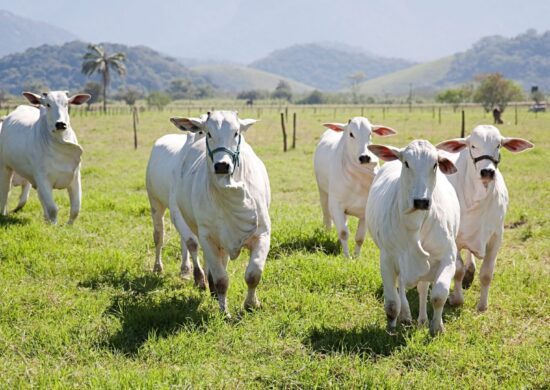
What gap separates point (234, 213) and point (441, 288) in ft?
6.55

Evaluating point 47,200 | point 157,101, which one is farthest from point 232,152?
point 157,101

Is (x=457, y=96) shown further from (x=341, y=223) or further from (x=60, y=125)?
(x=60, y=125)

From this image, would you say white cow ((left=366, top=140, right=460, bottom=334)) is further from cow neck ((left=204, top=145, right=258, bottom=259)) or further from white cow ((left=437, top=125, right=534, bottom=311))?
cow neck ((left=204, top=145, right=258, bottom=259))

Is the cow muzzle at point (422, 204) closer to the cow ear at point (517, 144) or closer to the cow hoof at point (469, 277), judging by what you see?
the cow ear at point (517, 144)

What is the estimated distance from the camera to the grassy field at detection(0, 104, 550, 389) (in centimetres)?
460

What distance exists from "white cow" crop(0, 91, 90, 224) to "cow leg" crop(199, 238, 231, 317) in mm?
4371

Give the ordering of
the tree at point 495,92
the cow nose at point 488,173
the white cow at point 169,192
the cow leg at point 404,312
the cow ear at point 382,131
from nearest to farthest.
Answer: the cow leg at point 404,312
the cow nose at point 488,173
the white cow at point 169,192
the cow ear at point 382,131
the tree at point 495,92

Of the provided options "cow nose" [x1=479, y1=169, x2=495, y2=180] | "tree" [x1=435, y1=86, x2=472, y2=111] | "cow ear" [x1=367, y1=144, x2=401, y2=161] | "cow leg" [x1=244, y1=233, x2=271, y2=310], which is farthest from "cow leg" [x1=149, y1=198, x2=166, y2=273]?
"tree" [x1=435, y1=86, x2=472, y2=111]

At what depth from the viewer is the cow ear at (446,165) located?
5.29 meters

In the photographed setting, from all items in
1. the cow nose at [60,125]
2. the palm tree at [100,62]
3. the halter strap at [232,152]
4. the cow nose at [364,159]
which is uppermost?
the palm tree at [100,62]

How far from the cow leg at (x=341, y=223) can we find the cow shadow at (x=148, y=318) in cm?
257

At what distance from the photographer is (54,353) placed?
5090 millimetres

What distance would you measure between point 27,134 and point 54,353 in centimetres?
A: 602

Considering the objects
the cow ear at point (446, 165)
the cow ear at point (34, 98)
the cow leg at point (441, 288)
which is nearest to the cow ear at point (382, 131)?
the cow ear at point (446, 165)
